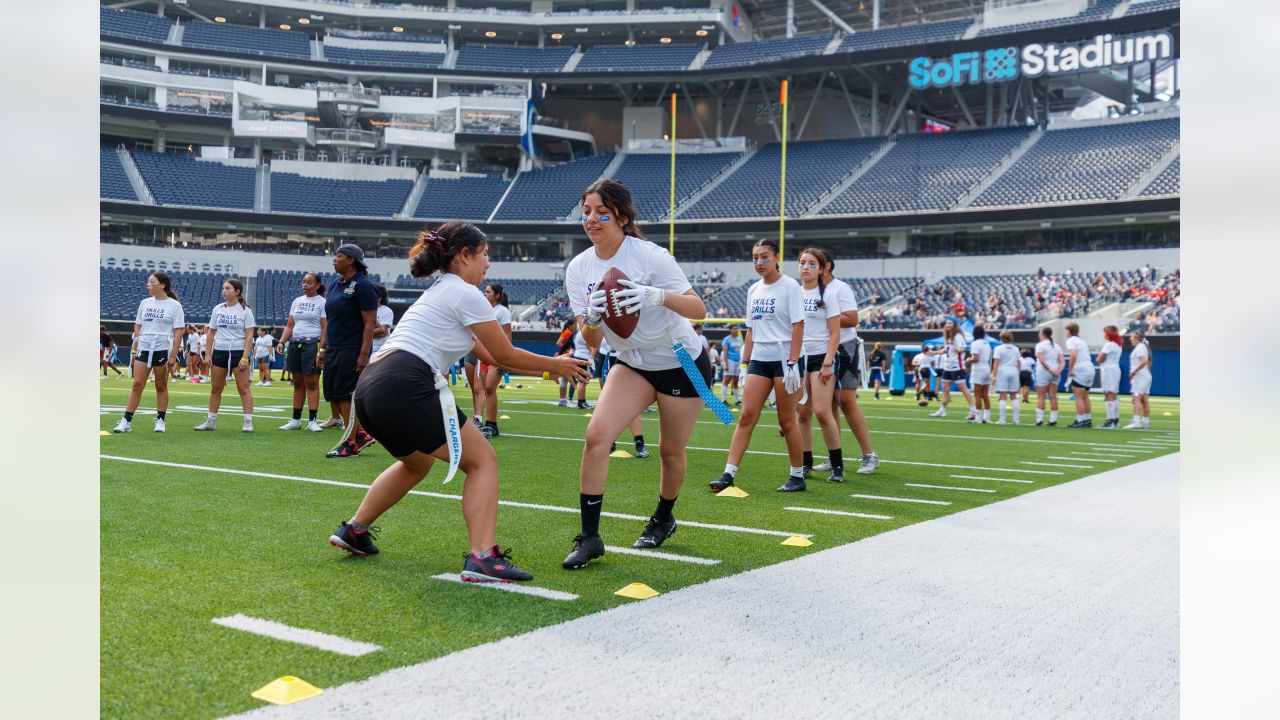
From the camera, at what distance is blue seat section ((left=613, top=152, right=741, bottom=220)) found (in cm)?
4872

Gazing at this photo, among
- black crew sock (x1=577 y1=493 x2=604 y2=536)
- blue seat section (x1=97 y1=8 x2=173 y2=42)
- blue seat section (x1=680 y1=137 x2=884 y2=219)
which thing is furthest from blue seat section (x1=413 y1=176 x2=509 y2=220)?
black crew sock (x1=577 y1=493 x2=604 y2=536)

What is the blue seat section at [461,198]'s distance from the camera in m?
51.2

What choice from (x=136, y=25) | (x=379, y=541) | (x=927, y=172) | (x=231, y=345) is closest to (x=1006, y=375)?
(x=231, y=345)

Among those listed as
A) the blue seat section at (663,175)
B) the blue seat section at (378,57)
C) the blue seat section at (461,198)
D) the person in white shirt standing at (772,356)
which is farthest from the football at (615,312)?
the blue seat section at (378,57)

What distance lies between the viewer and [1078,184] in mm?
39469

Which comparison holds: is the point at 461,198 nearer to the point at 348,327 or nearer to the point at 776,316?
the point at 348,327

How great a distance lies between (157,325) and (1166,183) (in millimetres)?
37400

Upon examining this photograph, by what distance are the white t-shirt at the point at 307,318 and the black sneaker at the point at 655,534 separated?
7324 mm

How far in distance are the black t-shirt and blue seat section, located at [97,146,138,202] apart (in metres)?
42.9

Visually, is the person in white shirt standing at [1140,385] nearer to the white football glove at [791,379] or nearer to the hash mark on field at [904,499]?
A: the hash mark on field at [904,499]

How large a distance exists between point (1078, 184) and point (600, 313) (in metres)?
39.7

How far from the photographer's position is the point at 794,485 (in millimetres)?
7414

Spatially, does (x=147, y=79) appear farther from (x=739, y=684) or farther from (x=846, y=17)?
(x=739, y=684)

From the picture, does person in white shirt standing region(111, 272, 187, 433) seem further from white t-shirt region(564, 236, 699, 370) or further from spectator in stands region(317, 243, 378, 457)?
white t-shirt region(564, 236, 699, 370)
